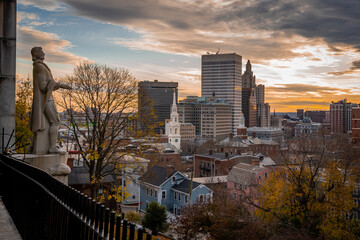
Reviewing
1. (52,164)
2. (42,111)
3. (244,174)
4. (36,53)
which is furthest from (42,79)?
(244,174)

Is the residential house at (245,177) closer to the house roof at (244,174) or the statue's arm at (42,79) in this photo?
the house roof at (244,174)

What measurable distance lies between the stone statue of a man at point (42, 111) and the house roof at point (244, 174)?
40.1 metres

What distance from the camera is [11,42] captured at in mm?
14555

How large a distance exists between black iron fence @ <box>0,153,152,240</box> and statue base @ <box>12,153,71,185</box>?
1.61m

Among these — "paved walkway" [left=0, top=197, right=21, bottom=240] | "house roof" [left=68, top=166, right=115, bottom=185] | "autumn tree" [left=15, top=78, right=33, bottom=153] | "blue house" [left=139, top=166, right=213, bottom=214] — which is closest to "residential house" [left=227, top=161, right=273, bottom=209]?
"blue house" [left=139, top=166, right=213, bottom=214]

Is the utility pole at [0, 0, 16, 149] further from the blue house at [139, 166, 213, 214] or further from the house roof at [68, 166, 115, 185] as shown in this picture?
the blue house at [139, 166, 213, 214]

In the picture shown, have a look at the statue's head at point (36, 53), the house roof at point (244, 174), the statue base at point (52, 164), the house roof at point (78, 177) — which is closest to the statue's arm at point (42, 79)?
the statue's head at point (36, 53)

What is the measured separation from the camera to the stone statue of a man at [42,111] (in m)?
11.0

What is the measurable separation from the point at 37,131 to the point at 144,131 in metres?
13.9

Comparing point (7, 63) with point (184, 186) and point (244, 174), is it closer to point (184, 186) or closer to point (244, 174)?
point (184, 186)

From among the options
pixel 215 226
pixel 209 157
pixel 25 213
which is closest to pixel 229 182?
pixel 209 157

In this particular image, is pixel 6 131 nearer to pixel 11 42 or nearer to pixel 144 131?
pixel 11 42

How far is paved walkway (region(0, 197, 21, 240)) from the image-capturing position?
656 centimetres

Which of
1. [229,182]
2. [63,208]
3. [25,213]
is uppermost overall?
[63,208]
